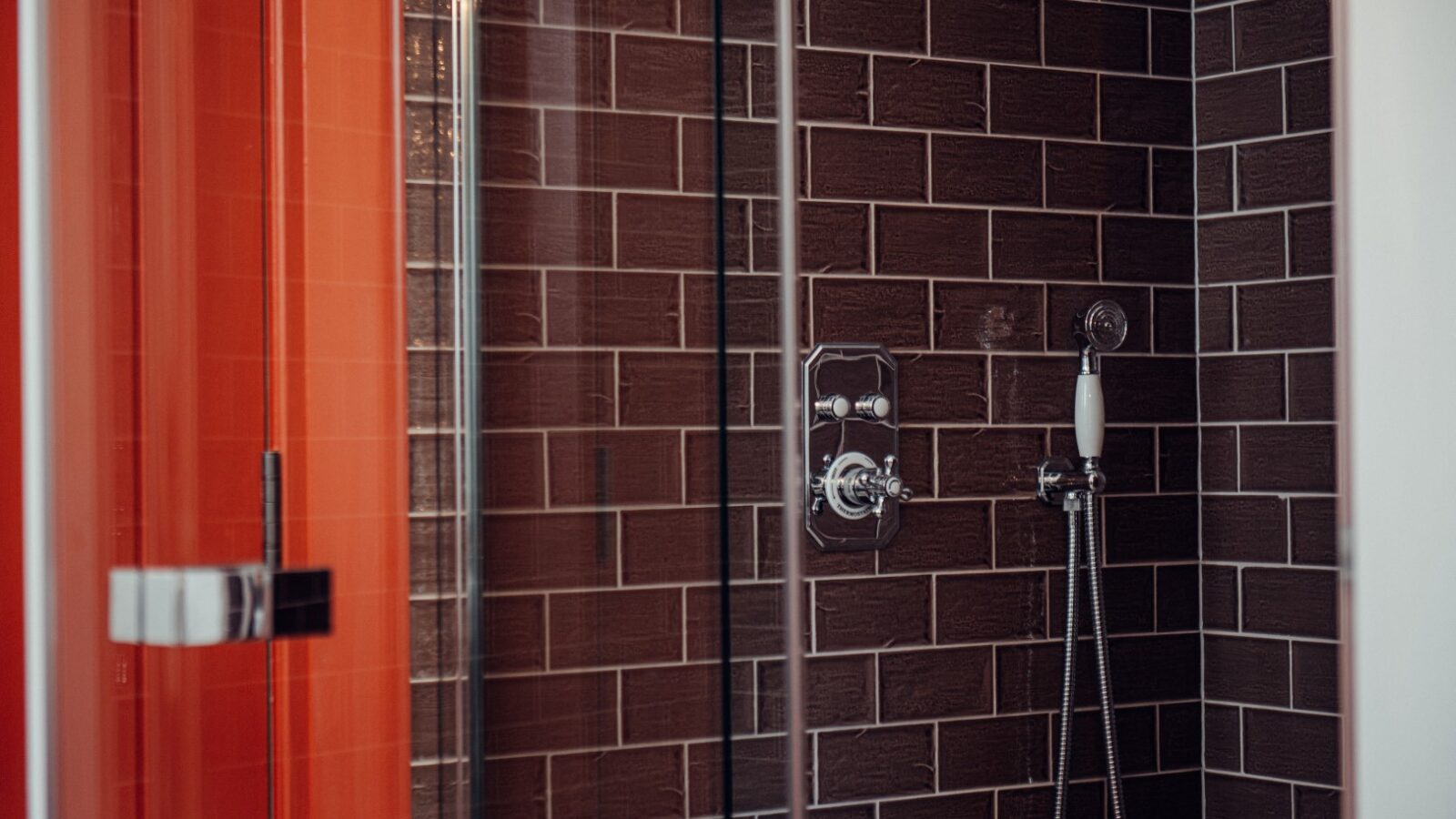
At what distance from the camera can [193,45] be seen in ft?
2.59

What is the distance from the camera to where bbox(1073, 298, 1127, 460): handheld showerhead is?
2186 mm

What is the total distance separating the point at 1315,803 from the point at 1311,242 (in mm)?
858

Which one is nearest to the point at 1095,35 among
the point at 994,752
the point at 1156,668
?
the point at 1156,668

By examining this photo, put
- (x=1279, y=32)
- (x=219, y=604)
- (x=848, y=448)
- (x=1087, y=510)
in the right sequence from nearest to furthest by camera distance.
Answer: (x=219, y=604)
(x=848, y=448)
(x=1087, y=510)
(x=1279, y=32)

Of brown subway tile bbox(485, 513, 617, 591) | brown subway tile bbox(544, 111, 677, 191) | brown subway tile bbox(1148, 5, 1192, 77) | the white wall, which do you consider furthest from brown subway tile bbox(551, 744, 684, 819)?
brown subway tile bbox(1148, 5, 1192, 77)

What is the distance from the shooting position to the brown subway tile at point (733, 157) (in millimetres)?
915

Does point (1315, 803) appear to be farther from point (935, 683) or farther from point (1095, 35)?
point (1095, 35)

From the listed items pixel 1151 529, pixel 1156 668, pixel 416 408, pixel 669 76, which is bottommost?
pixel 1156 668

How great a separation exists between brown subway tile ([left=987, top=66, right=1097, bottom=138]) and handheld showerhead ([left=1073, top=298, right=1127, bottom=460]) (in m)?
0.29

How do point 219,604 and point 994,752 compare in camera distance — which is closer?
point 219,604

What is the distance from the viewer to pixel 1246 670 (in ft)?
7.57

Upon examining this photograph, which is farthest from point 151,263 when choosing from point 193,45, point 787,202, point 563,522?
point 787,202

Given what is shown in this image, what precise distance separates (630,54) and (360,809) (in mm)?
471

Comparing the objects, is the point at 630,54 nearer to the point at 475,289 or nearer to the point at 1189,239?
the point at 475,289
